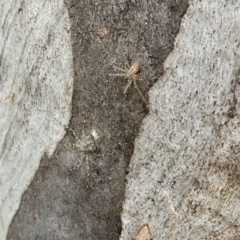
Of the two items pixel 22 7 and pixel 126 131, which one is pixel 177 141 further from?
pixel 22 7

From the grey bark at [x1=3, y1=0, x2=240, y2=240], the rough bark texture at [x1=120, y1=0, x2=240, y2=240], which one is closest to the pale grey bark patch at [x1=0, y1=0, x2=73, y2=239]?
the grey bark at [x1=3, y1=0, x2=240, y2=240]

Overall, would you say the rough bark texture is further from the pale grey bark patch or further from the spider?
the pale grey bark patch

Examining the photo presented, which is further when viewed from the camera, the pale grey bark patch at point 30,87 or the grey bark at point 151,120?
the pale grey bark patch at point 30,87

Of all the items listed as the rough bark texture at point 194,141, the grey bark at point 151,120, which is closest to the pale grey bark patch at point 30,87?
the grey bark at point 151,120

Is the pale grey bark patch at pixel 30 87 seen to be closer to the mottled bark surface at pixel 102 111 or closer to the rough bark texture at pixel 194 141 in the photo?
the mottled bark surface at pixel 102 111

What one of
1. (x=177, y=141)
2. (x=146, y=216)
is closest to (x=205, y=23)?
(x=177, y=141)
